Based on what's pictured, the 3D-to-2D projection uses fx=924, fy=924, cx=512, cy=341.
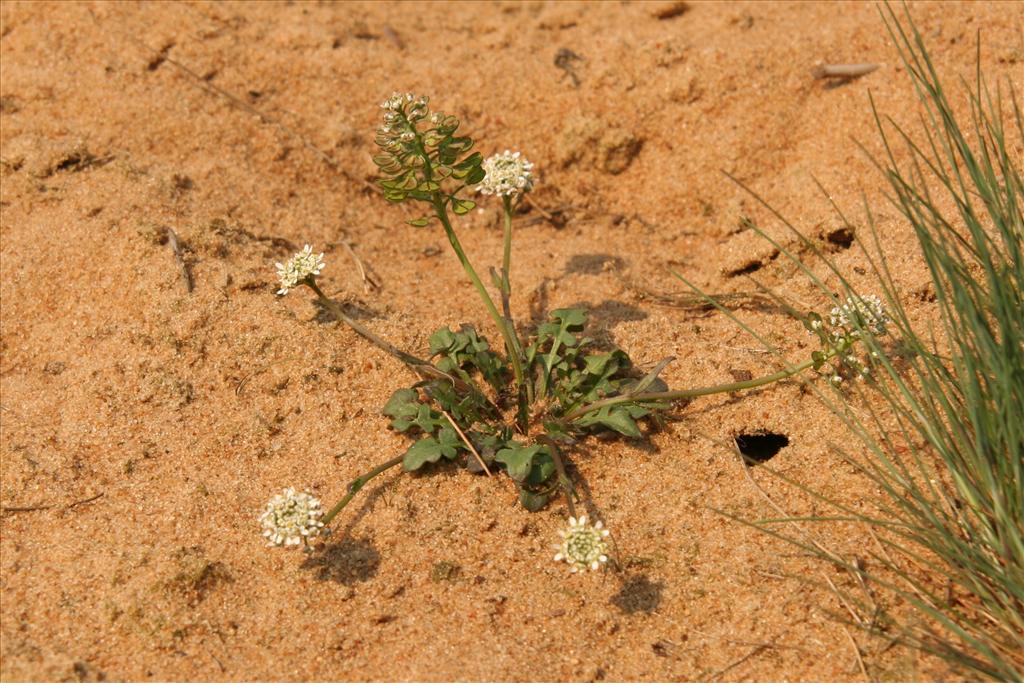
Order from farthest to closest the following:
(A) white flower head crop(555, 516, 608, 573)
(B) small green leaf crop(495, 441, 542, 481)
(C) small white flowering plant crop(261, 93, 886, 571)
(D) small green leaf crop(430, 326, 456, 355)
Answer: (D) small green leaf crop(430, 326, 456, 355) → (B) small green leaf crop(495, 441, 542, 481) → (C) small white flowering plant crop(261, 93, 886, 571) → (A) white flower head crop(555, 516, 608, 573)

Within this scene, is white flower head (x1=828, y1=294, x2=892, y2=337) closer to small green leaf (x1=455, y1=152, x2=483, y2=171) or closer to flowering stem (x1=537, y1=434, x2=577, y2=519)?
flowering stem (x1=537, y1=434, x2=577, y2=519)

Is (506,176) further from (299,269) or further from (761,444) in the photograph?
(761,444)

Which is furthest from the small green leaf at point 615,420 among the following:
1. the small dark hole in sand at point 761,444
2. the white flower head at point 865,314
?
the white flower head at point 865,314

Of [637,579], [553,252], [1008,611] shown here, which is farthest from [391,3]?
[1008,611]

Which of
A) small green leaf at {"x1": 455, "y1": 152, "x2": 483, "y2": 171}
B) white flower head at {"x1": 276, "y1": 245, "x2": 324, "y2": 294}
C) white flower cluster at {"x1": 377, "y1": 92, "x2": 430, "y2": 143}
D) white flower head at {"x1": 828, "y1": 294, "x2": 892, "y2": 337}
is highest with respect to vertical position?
white flower cluster at {"x1": 377, "y1": 92, "x2": 430, "y2": 143}

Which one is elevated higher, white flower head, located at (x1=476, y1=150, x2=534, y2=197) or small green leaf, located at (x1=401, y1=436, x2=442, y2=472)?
white flower head, located at (x1=476, y1=150, x2=534, y2=197)

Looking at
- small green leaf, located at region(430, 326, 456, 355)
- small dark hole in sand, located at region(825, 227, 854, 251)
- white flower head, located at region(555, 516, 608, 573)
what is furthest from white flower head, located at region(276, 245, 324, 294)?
small dark hole in sand, located at region(825, 227, 854, 251)

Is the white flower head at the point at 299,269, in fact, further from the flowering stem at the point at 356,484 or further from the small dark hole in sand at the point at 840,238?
the small dark hole in sand at the point at 840,238
